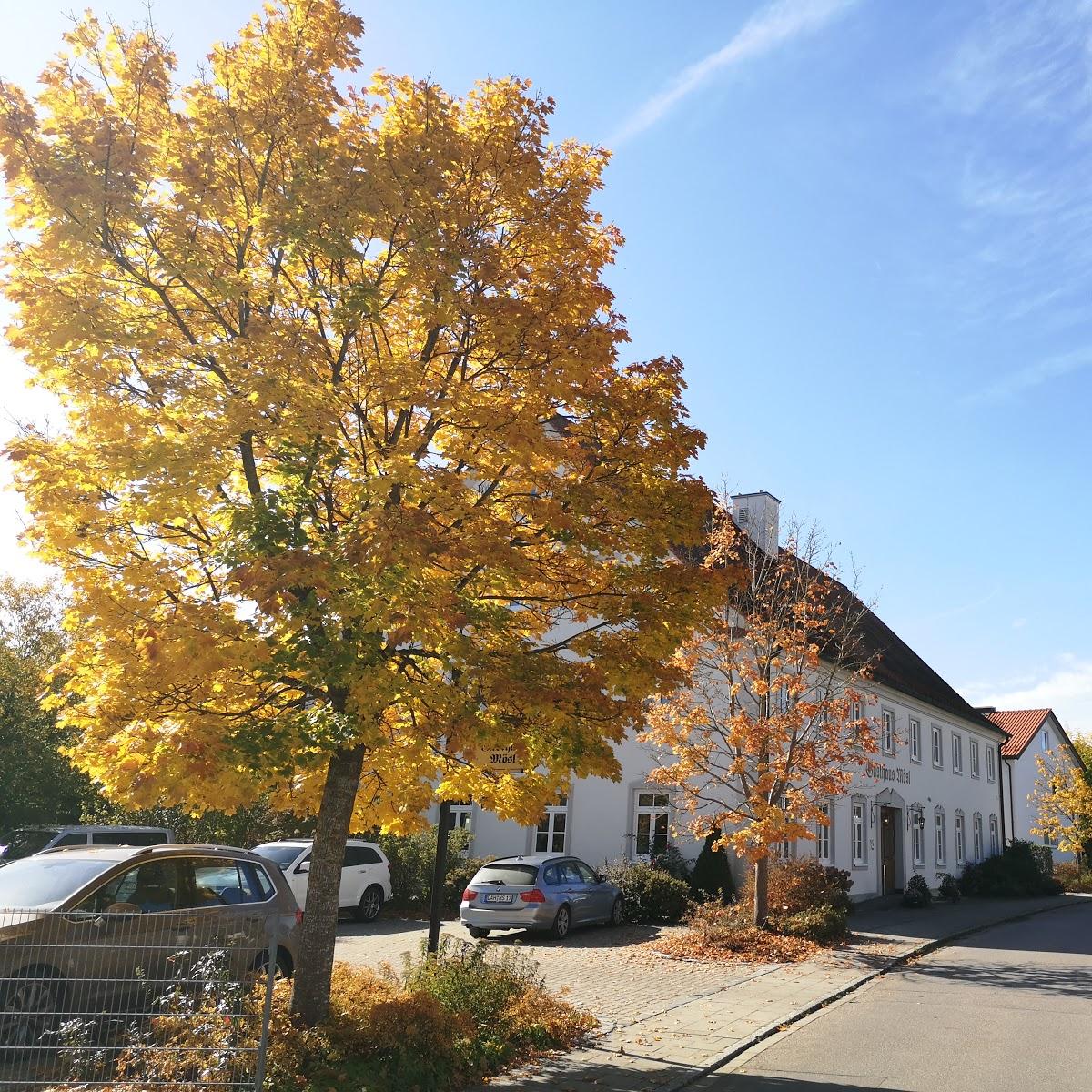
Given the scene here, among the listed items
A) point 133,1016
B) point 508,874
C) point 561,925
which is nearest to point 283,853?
point 508,874

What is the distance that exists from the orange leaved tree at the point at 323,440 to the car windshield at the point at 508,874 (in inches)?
344

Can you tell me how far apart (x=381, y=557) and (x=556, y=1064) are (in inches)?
186

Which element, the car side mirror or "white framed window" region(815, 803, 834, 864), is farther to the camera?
"white framed window" region(815, 803, 834, 864)

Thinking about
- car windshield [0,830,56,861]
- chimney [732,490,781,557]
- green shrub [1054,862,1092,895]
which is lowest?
green shrub [1054,862,1092,895]

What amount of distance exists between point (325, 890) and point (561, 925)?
10473 millimetres

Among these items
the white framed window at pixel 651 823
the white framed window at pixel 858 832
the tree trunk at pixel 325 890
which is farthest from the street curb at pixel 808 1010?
the white framed window at pixel 651 823

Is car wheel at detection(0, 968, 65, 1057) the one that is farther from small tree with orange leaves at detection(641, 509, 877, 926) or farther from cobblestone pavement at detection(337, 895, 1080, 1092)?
small tree with orange leaves at detection(641, 509, 877, 926)

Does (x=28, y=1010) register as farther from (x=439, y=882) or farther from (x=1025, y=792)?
(x=1025, y=792)

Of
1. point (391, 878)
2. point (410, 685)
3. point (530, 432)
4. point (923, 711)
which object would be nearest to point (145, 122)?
point (530, 432)

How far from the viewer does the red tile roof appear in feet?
164

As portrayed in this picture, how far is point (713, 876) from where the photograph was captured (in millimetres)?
21406

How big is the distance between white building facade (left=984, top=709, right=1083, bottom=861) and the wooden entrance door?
19.2m

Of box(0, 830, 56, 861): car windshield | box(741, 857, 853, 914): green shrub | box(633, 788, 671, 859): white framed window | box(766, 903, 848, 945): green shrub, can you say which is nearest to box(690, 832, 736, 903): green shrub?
box(741, 857, 853, 914): green shrub

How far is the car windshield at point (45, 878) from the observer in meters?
8.38
